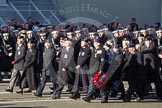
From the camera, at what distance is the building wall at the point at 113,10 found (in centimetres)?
3194

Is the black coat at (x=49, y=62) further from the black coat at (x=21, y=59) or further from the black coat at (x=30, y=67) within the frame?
the black coat at (x=21, y=59)

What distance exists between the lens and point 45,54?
763 inches

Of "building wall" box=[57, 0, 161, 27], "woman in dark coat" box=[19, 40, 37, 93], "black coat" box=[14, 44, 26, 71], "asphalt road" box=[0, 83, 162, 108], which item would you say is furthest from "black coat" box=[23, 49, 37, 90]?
"building wall" box=[57, 0, 161, 27]

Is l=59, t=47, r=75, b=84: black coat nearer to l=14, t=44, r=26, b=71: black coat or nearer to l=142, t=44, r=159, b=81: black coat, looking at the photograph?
l=14, t=44, r=26, b=71: black coat

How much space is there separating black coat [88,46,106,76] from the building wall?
12799 mm

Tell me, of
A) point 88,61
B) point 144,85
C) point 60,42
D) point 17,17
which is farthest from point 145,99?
point 17,17

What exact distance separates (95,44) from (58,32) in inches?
187

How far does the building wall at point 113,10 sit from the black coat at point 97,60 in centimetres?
1280

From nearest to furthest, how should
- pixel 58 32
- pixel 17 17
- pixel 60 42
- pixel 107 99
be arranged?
pixel 107 99, pixel 60 42, pixel 58 32, pixel 17 17

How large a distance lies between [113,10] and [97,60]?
15296 millimetres

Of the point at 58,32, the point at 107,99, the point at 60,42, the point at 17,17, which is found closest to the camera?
the point at 107,99

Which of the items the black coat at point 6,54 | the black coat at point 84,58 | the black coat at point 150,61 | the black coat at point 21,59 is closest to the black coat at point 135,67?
the black coat at point 150,61

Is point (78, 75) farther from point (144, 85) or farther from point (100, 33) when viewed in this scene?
point (100, 33)

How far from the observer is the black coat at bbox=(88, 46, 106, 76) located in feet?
59.5
